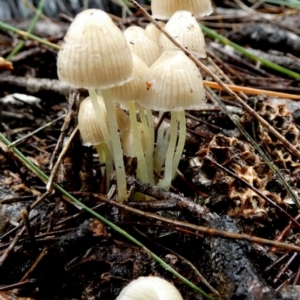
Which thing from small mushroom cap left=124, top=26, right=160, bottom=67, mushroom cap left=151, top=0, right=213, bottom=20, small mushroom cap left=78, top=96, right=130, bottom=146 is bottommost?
small mushroom cap left=78, top=96, right=130, bottom=146

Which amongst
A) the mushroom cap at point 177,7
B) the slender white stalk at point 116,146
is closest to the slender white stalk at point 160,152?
the slender white stalk at point 116,146

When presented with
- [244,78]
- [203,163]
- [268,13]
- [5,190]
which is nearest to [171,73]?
[203,163]

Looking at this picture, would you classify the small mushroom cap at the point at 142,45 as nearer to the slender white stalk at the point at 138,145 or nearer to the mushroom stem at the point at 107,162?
the slender white stalk at the point at 138,145

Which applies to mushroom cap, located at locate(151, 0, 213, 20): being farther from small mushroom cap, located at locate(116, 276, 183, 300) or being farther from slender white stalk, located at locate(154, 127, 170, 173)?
small mushroom cap, located at locate(116, 276, 183, 300)

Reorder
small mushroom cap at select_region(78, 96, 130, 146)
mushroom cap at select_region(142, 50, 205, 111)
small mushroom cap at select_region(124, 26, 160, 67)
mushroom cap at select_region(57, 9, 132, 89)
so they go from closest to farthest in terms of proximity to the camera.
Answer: mushroom cap at select_region(57, 9, 132, 89), mushroom cap at select_region(142, 50, 205, 111), small mushroom cap at select_region(124, 26, 160, 67), small mushroom cap at select_region(78, 96, 130, 146)

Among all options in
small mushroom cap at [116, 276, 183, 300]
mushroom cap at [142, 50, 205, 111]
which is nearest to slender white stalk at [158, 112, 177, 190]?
mushroom cap at [142, 50, 205, 111]

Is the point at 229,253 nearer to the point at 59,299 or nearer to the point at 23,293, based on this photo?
the point at 59,299

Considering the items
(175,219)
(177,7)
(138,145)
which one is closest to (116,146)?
(138,145)
